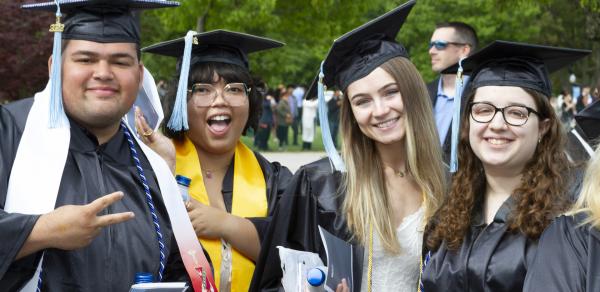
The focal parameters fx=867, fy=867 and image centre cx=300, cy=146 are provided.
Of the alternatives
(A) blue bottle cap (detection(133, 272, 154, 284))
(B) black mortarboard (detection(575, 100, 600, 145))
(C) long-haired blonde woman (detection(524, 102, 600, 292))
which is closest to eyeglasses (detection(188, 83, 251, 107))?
(A) blue bottle cap (detection(133, 272, 154, 284))

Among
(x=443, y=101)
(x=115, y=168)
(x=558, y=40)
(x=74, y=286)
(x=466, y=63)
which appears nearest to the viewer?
(x=74, y=286)

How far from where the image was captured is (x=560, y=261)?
2912mm

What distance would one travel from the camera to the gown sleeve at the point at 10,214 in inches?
116

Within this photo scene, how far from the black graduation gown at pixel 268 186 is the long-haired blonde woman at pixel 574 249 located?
1.59m

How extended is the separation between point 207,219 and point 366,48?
1.09m

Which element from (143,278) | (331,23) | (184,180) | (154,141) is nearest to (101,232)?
(143,278)

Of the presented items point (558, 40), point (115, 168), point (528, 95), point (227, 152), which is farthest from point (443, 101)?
point (558, 40)

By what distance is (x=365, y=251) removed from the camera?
12.7 feet

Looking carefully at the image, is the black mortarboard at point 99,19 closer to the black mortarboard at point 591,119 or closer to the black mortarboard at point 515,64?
the black mortarboard at point 515,64

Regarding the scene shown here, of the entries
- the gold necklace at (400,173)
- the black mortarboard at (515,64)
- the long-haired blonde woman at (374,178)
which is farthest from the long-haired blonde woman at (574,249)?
the gold necklace at (400,173)

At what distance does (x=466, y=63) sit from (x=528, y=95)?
355mm

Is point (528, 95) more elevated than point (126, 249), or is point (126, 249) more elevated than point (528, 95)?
point (528, 95)

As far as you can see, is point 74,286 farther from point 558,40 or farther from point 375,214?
point 558,40

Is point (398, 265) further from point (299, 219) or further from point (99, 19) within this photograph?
point (99, 19)
